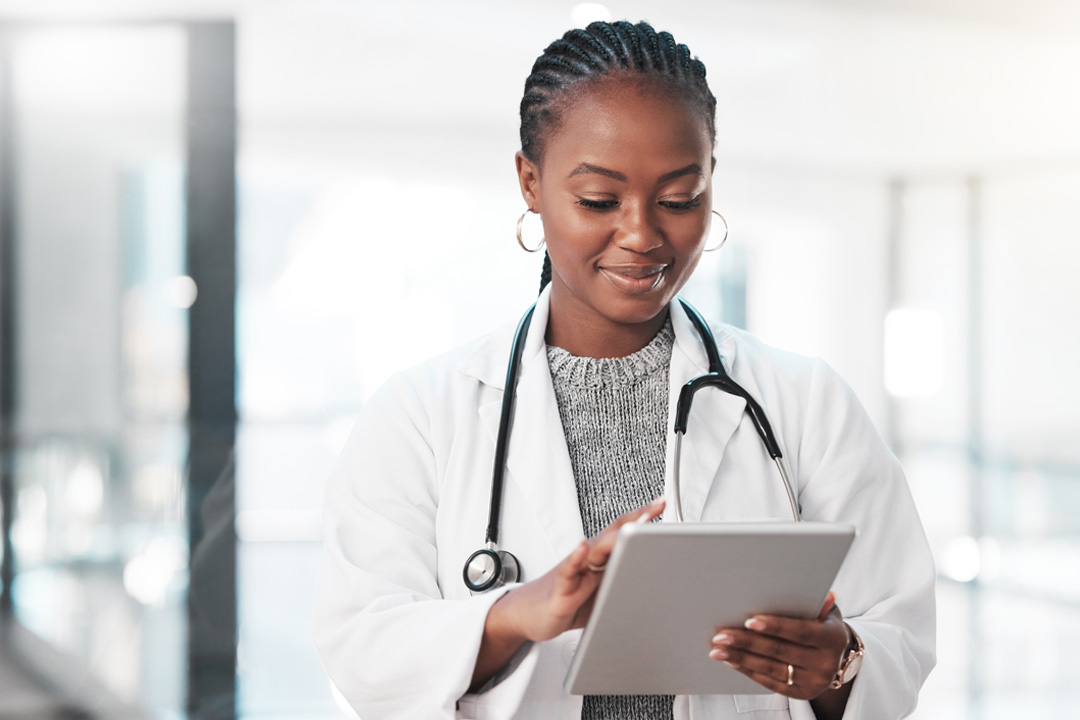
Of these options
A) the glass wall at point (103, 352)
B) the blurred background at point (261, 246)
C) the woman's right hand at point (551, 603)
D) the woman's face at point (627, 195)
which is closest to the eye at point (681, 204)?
the woman's face at point (627, 195)

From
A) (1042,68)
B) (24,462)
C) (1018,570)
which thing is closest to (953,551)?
(1018,570)

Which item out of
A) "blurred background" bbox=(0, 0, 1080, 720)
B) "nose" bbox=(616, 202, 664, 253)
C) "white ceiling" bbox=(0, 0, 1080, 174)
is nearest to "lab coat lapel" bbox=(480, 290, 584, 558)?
"nose" bbox=(616, 202, 664, 253)

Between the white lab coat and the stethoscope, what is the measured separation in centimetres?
2

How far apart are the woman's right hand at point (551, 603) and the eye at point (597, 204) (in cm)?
37

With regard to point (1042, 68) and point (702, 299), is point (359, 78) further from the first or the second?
point (1042, 68)

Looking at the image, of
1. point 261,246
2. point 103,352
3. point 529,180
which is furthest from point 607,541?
point 103,352

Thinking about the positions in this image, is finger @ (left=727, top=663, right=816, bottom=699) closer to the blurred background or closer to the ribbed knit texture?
the ribbed knit texture

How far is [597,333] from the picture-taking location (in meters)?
1.22

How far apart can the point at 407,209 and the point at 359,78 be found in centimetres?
33

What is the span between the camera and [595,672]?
896mm

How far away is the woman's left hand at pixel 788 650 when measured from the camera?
856 millimetres

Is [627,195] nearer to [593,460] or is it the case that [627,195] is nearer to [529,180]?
[529,180]

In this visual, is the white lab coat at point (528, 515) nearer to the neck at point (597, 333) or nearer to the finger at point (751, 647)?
the neck at point (597, 333)

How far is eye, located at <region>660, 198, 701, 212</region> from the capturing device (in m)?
1.08
